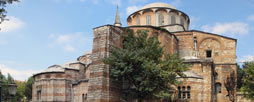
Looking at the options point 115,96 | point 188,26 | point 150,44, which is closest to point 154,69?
point 150,44

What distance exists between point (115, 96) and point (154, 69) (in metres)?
3.70

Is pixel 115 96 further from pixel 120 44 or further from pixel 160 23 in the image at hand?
pixel 160 23

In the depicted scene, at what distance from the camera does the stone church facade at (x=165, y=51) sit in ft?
68.2

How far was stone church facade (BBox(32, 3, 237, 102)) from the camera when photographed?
20797 mm

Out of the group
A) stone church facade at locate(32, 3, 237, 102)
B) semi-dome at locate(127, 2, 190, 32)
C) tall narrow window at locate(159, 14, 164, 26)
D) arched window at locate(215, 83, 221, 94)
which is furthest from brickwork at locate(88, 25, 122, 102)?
arched window at locate(215, 83, 221, 94)

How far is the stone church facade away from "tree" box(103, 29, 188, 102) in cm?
112

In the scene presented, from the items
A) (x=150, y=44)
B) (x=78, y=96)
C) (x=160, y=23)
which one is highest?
(x=160, y=23)

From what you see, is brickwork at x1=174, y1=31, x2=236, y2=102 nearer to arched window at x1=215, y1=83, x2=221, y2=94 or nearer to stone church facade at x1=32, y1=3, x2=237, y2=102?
stone church facade at x1=32, y1=3, x2=237, y2=102

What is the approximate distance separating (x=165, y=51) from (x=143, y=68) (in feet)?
26.9

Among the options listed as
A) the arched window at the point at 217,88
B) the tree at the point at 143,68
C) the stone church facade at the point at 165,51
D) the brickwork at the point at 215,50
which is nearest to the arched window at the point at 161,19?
the stone church facade at the point at 165,51

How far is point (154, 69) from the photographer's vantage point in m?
19.0

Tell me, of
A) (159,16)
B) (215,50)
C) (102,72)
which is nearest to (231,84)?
(215,50)

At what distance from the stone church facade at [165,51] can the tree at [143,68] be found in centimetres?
112

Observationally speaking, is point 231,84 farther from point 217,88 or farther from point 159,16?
point 159,16
